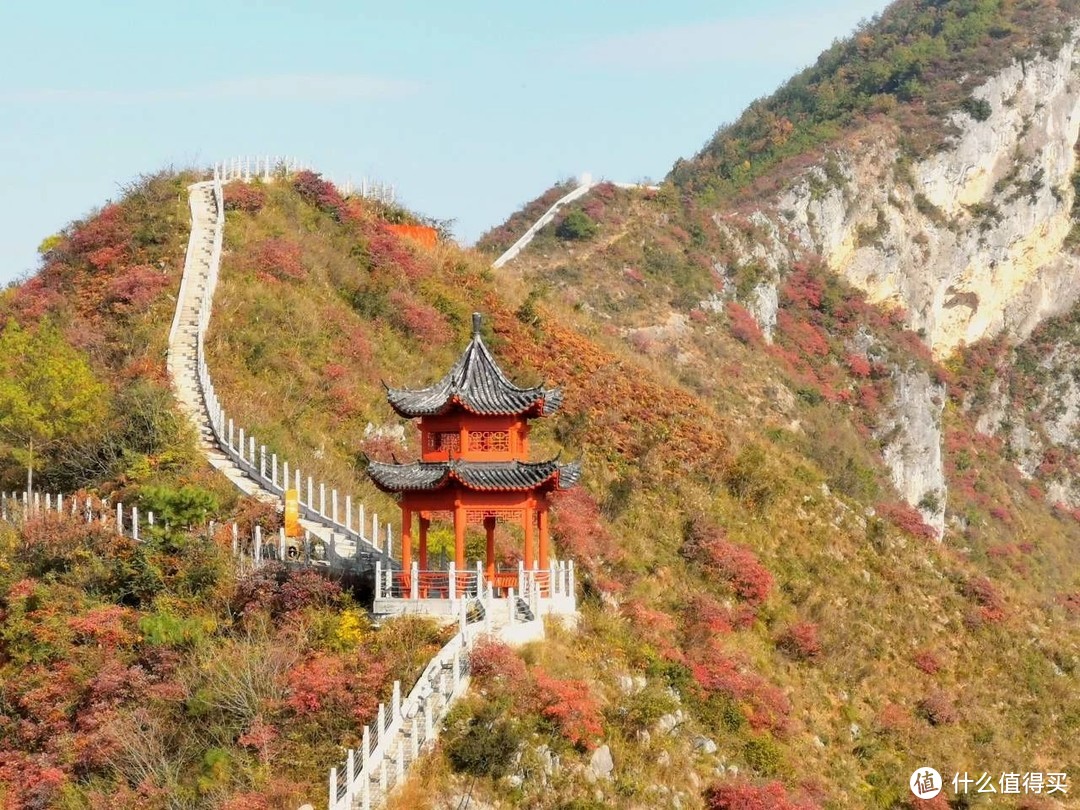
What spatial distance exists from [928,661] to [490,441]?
712 inches

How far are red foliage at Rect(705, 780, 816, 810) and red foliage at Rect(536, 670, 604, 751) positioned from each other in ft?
10.9

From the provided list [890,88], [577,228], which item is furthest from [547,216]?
[890,88]

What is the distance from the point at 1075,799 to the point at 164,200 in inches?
1381

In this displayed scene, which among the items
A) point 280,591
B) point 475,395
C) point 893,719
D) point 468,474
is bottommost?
point 893,719

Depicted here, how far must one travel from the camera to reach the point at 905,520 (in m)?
63.8

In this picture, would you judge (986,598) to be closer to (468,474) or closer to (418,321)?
(418,321)

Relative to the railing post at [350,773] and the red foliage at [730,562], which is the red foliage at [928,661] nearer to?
the red foliage at [730,562]

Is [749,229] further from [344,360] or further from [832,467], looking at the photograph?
[344,360]

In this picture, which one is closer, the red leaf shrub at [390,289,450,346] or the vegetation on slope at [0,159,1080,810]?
the vegetation on slope at [0,159,1080,810]

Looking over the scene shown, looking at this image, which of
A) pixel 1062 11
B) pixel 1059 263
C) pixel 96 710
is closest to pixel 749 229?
pixel 1059 263

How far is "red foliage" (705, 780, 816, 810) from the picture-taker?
115 feet

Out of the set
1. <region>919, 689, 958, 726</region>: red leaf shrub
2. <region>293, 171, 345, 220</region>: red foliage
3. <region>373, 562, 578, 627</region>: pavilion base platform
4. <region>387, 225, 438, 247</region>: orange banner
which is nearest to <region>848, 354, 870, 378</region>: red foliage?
<region>387, 225, 438, 247</region>: orange banner

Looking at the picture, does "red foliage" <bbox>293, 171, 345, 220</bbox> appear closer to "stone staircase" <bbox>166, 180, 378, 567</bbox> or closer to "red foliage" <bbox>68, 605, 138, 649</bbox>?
"stone staircase" <bbox>166, 180, 378, 567</bbox>

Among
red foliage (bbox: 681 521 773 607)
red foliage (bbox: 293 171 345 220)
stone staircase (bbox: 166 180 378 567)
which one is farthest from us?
red foliage (bbox: 293 171 345 220)
